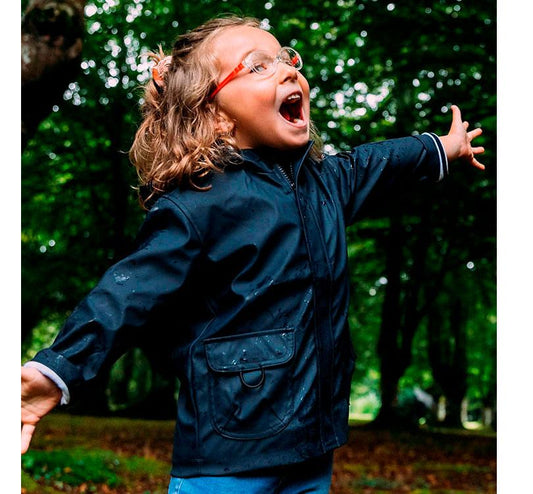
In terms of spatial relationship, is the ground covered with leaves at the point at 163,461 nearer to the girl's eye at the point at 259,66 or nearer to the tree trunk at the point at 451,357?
the girl's eye at the point at 259,66

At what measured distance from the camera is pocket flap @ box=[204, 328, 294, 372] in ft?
5.70

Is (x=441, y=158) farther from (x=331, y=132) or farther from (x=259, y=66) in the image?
(x=331, y=132)

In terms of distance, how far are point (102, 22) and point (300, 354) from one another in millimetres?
11290

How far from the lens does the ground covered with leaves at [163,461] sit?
22.7ft

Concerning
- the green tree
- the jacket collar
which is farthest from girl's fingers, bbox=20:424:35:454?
the green tree

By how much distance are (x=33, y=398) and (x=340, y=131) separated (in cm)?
1129

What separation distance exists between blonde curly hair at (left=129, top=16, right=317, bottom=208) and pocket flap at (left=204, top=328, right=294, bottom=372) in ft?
1.50

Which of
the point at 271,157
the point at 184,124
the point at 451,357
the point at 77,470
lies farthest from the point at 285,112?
the point at 451,357

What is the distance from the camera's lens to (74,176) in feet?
42.0

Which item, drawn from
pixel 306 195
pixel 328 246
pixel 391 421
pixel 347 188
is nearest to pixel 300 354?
pixel 328 246

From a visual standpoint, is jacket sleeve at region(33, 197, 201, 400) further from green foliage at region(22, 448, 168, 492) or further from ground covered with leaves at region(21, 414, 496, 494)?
green foliage at region(22, 448, 168, 492)

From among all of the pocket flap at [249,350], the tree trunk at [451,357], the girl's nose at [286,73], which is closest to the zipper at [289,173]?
the girl's nose at [286,73]
